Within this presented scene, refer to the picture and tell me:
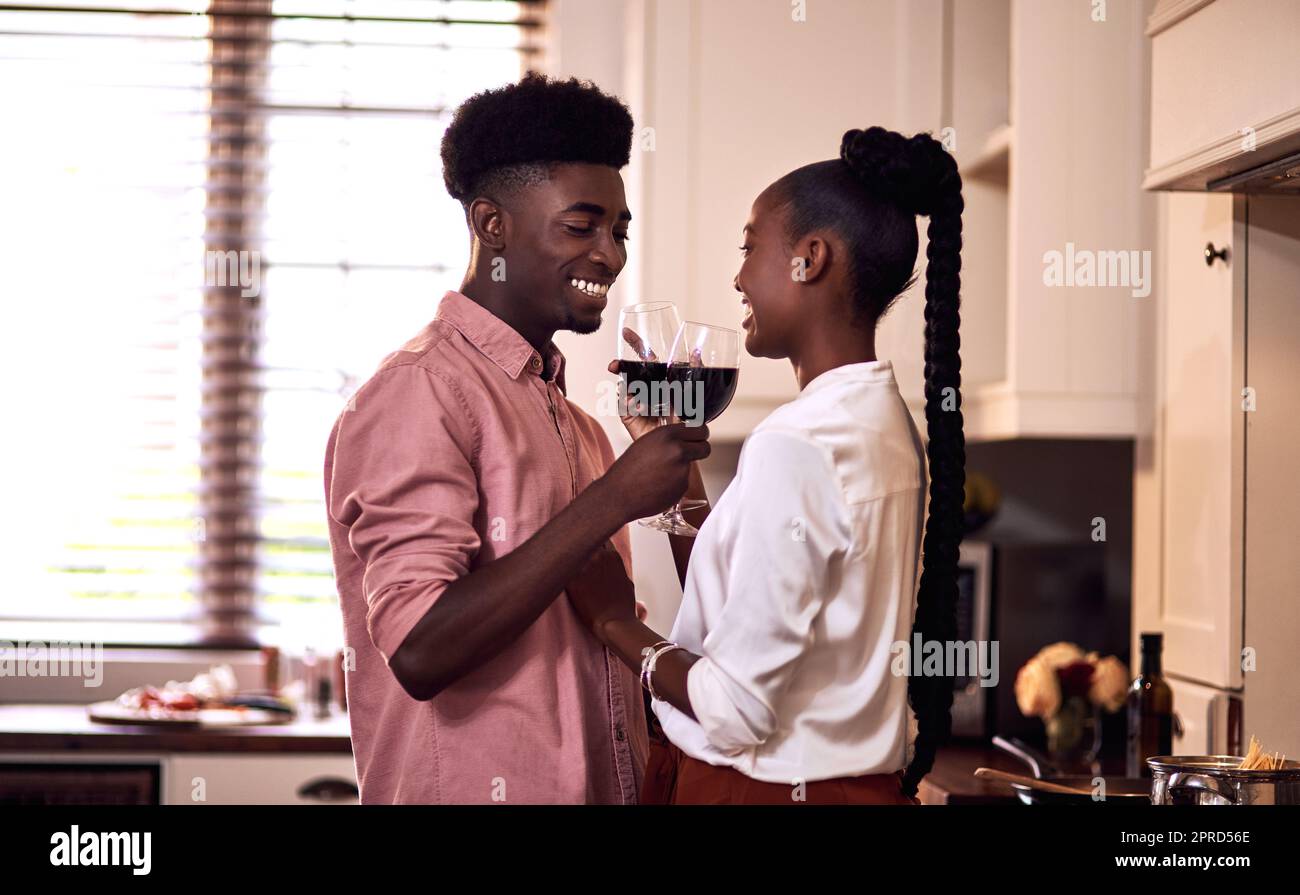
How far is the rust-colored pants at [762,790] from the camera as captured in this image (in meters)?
0.98

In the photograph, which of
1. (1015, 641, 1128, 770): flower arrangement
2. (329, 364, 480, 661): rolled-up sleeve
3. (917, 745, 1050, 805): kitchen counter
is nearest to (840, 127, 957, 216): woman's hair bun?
(329, 364, 480, 661): rolled-up sleeve

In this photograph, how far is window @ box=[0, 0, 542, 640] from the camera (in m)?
2.71

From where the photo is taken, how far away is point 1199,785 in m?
1.18

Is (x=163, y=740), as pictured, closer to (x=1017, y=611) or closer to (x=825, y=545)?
(x=1017, y=611)

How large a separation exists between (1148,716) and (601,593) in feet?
3.41

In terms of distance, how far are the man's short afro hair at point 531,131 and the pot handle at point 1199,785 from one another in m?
0.77

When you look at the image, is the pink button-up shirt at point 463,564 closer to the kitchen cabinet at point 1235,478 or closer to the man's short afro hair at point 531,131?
the man's short afro hair at point 531,131

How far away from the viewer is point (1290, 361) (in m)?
1.66

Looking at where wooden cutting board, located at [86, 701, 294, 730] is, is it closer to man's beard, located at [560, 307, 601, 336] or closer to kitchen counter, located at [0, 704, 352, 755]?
kitchen counter, located at [0, 704, 352, 755]

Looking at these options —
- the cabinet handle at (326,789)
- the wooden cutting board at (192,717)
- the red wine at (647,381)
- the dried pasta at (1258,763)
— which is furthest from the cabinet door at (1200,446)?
the wooden cutting board at (192,717)

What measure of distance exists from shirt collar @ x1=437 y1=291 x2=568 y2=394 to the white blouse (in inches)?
10.2
